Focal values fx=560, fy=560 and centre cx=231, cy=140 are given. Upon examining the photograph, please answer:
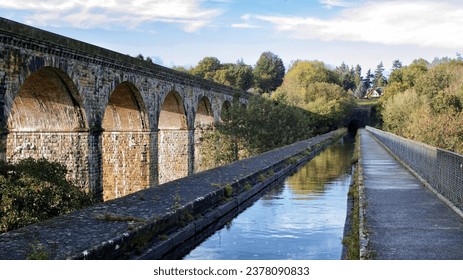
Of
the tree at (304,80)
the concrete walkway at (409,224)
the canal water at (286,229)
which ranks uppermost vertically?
the tree at (304,80)

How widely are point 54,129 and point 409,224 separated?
10.2m


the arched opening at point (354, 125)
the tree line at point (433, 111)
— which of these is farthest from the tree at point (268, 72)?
the tree line at point (433, 111)

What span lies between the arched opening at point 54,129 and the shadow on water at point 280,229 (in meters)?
4.98

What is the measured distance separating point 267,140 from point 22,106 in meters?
17.3

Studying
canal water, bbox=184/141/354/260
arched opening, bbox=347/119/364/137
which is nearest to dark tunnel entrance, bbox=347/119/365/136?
arched opening, bbox=347/119/364/137

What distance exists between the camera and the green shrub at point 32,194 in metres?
8.78

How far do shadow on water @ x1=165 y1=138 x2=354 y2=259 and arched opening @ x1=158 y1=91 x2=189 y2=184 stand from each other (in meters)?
9.77

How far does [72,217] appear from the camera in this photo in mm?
8461

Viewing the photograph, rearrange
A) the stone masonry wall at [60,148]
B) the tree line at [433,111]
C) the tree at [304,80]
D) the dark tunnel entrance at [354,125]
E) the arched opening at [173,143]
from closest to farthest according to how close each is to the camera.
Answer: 1. the stone masonry wall at [60,148]
2. the arched opening at [173,143]
3. the tree line at [433,111]
4. the tree at [304,80]
5. the dark tunnel entrance at [354,125]

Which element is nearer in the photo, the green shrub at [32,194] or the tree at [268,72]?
the green shrub at [32,194]

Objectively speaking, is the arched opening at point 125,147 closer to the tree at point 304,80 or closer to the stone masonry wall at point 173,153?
the stone masonry wall at point 173,153

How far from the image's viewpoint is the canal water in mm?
8109

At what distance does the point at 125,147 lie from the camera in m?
20.1
